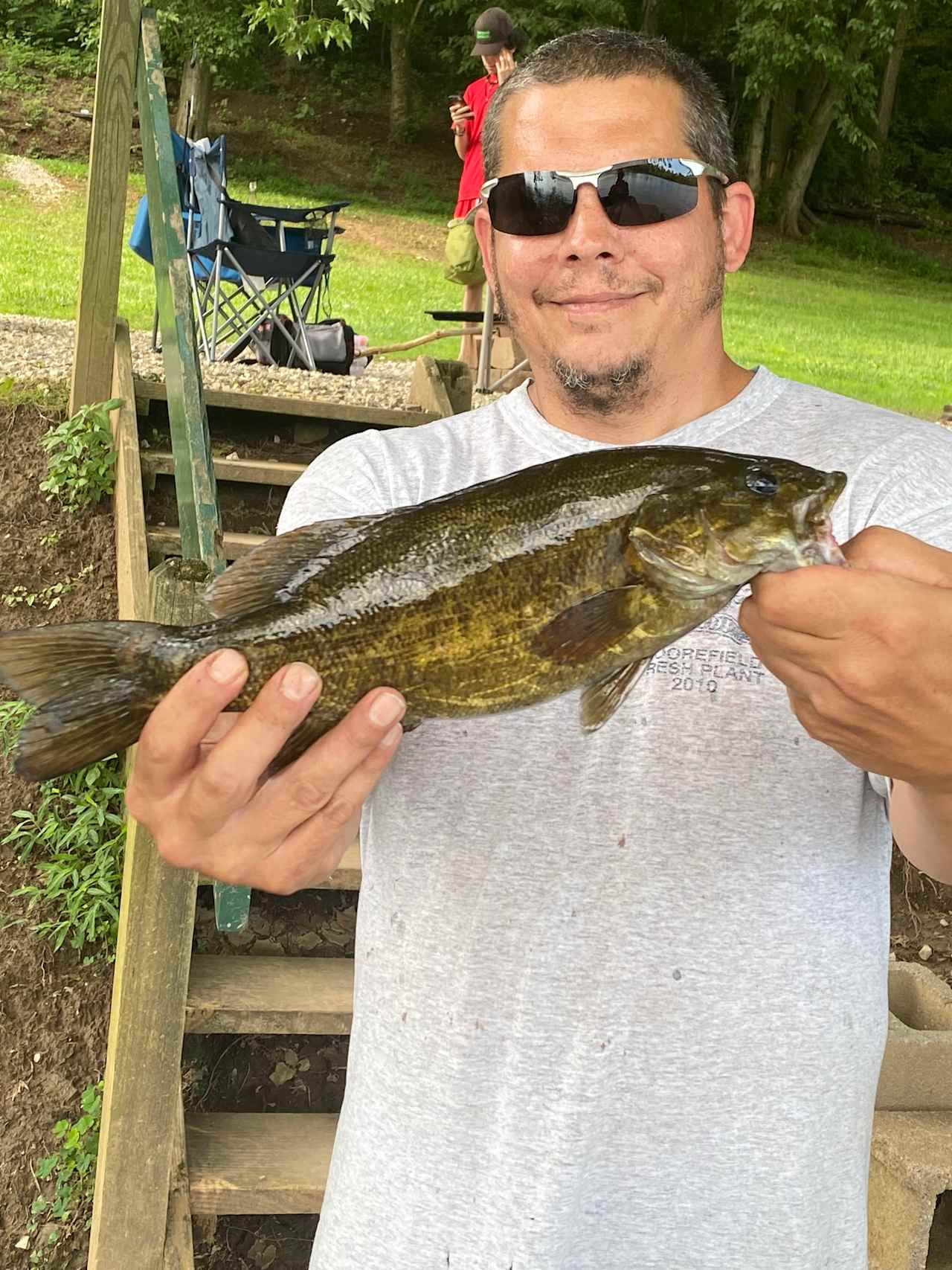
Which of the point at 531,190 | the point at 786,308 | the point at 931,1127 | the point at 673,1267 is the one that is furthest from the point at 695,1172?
the point at 786,308

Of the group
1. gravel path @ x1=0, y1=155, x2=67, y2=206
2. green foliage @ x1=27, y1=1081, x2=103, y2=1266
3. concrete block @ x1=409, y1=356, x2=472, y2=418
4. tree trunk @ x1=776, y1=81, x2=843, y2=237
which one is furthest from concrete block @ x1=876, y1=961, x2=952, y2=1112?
tree trunk @ x1=776, y1=81, x2=843, y2=237

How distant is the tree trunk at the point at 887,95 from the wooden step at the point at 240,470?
36.7m

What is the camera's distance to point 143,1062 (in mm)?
3980

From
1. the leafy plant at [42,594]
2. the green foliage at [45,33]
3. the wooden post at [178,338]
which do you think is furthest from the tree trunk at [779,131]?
the leafy plant at [42,594]

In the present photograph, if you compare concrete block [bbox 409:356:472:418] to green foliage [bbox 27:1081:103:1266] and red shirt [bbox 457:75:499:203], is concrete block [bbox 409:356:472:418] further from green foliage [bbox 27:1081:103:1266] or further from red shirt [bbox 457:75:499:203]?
green foliage [bbox 27:1081:103:1266]

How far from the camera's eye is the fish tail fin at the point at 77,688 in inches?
71.7

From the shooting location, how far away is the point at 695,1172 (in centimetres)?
210

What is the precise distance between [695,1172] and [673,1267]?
7.0 inches

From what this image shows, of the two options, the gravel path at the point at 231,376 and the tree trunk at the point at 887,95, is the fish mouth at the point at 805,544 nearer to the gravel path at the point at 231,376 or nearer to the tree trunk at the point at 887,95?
the gravel path at the point at 231,376

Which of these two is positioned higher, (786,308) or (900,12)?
(900,12)

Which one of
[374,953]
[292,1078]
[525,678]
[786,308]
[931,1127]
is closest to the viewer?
[525,678]

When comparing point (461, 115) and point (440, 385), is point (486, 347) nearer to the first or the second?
point (440, 385)

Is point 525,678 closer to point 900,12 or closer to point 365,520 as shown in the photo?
point 365,520

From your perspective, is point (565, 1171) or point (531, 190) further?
point (531, 190)
